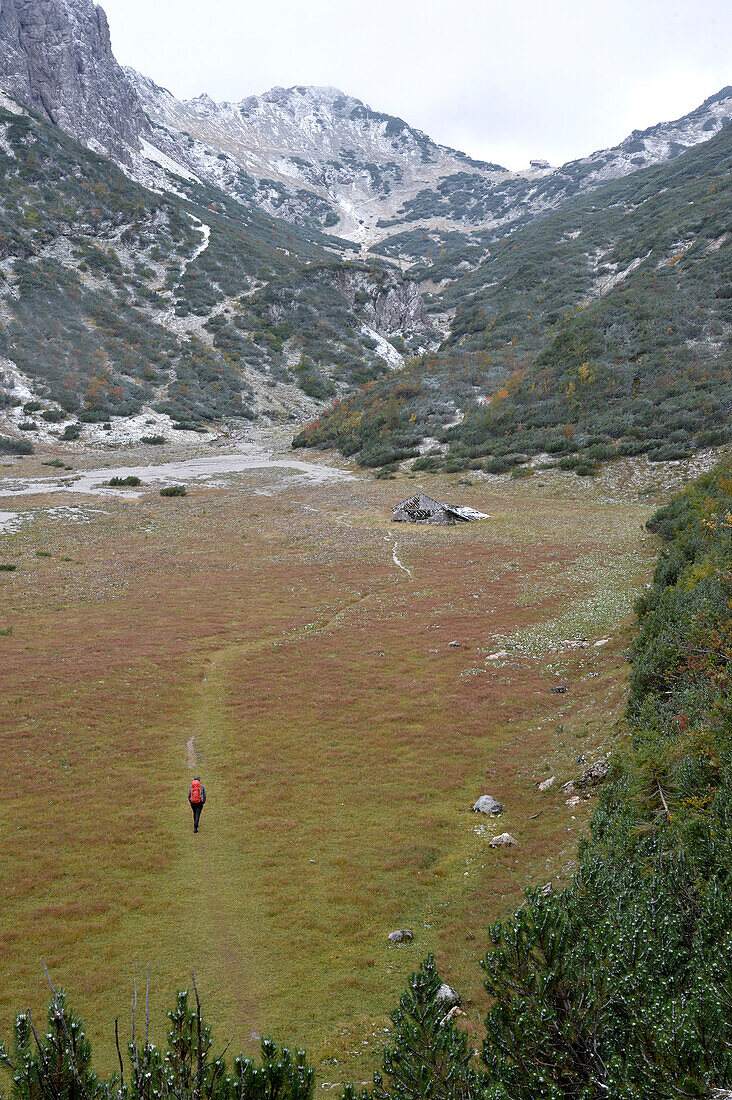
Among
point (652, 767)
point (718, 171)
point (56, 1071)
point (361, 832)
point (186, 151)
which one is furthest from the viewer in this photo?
point (186, 151)

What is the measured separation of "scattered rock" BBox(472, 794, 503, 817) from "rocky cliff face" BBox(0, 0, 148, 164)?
495ft

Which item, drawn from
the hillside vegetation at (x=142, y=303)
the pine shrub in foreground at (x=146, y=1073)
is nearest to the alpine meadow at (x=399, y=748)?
the pine shrub in foreground at (x=146, y=1073)

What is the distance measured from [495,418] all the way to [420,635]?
44172 millimetres

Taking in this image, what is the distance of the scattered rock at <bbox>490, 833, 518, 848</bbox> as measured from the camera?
9.45m

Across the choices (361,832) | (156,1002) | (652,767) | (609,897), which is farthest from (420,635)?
(609,897)

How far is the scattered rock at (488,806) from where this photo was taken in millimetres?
10555

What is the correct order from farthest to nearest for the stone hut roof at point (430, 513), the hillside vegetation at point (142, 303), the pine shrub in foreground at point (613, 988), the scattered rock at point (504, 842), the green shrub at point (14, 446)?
the hillside vegetation at point (142, 303), the green shrub at point (14, 446), the stone hut roof at point (430, 513), the scattered rock at point (504, 842), the pine shrub in foreground at point (613, 988)

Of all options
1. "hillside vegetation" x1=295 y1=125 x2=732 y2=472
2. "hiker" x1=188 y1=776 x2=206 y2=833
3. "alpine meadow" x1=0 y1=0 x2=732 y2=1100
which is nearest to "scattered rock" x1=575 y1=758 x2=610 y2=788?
"alpine meadow" x1=0 y1=0 x2=732 y2=1100

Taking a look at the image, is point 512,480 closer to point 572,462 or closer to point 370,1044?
point 572,462

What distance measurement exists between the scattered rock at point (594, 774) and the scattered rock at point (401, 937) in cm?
424

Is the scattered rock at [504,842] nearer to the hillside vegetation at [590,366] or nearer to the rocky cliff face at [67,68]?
the hillside vegetation at [590,366]

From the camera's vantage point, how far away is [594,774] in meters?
10.5

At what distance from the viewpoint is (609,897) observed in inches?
187

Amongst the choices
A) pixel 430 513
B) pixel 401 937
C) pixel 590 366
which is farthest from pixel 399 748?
pixel 590 366
